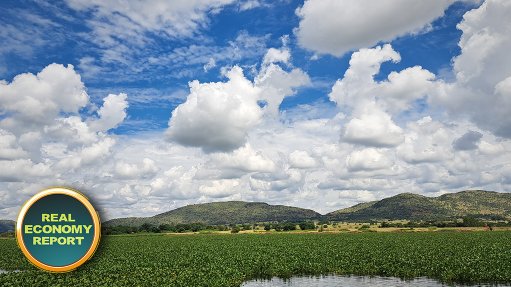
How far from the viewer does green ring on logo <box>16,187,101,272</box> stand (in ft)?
34.9

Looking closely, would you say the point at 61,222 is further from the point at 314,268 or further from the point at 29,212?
the point at 314,268

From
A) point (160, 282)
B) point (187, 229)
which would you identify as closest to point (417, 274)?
point (160, 282)

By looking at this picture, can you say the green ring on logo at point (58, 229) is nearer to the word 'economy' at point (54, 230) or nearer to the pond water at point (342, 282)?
the word 'economy' at point (54, 230)

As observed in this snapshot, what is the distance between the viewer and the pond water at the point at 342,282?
1270 inches

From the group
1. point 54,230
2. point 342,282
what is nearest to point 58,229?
point 54,230

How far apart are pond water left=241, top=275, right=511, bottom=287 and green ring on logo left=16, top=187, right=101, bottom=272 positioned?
25856mm

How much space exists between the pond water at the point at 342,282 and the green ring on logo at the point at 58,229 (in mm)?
25856

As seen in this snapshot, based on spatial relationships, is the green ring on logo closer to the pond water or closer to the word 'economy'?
the word 'economy'

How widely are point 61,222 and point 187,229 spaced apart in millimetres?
194844

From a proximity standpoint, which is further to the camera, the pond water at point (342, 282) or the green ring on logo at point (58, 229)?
the pond water at point (342, 282)

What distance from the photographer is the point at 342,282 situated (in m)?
34.1

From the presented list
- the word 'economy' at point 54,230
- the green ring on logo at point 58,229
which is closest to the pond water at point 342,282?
the green ring on logo at point 58,229

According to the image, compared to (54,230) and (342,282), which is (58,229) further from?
(342,282)

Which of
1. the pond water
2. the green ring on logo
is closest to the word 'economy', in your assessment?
the green ring on logo
